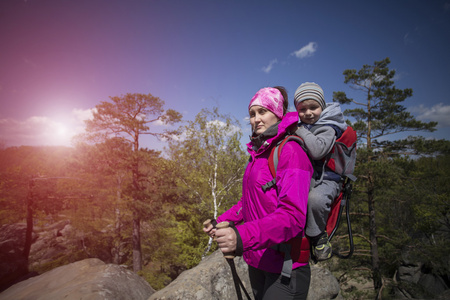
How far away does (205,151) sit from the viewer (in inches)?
513

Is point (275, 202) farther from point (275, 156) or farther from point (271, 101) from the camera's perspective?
point (271, 101)

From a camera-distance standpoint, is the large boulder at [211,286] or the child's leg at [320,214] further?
the large boulder at [211,286]

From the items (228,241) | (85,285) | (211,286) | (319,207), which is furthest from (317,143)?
(85,285)

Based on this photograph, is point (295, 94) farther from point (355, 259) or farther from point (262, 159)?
point (355, 259)

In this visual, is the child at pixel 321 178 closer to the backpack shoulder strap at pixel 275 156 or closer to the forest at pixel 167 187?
the backpack shoulder strap at pixel 275 156

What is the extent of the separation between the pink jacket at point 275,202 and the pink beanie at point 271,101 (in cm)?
23

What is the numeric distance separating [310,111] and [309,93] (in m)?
0.18

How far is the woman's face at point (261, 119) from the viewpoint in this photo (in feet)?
5.63

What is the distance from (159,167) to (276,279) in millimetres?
12679

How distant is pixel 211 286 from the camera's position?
3555mm

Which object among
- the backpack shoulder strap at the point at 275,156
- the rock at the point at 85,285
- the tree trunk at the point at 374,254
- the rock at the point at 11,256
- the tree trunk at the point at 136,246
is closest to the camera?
the backpack shoulder strap at the point at 275,156

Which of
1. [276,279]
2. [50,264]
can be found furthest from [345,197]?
[50,264]

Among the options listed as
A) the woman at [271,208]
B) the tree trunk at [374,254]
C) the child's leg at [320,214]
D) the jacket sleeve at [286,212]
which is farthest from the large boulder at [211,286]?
the tree trunk at [374,254]

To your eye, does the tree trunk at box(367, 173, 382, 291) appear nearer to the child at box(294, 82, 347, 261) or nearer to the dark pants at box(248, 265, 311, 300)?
the child at box(294, 82, 347, 261)
